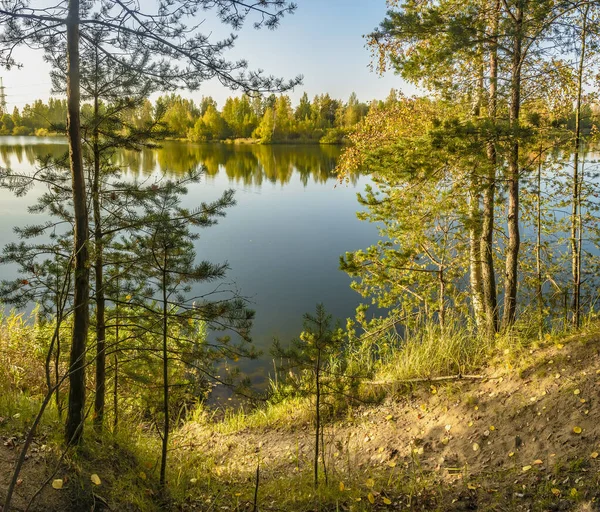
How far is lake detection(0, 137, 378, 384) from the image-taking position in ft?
36.3

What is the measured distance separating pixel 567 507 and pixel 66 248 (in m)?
4.21

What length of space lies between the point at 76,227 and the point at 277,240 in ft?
46.2

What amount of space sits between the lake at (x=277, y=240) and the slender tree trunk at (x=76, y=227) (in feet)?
3.16

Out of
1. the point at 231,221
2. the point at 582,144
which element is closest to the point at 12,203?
the point at 231,221

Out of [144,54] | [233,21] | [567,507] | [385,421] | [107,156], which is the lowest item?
[385,421]

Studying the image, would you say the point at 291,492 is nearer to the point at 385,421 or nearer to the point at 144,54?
the point at 385,421

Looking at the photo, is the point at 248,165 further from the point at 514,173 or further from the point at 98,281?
the point at 98,281

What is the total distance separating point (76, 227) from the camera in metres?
3.49

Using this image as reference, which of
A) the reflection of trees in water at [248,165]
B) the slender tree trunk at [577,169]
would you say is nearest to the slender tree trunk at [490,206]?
the slender tree trunk at [577,169]

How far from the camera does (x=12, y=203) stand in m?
19.6

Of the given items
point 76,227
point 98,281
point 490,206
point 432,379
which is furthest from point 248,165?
point 76,227

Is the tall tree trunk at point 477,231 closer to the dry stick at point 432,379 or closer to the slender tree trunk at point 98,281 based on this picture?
the dry stick at point 432,379

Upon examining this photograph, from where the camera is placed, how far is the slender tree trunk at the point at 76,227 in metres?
3.37

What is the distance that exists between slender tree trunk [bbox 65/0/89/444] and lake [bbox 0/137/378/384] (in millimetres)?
964
